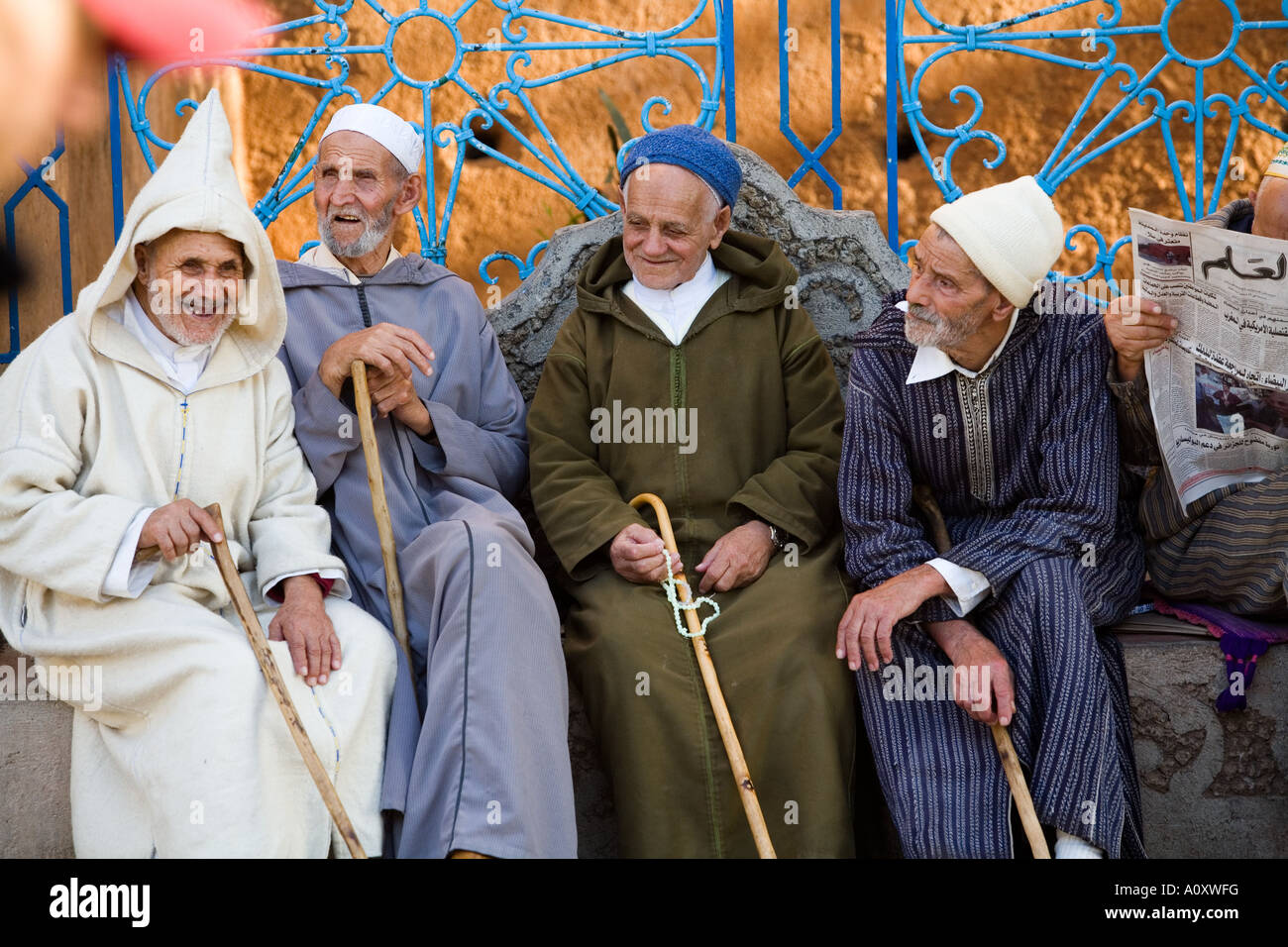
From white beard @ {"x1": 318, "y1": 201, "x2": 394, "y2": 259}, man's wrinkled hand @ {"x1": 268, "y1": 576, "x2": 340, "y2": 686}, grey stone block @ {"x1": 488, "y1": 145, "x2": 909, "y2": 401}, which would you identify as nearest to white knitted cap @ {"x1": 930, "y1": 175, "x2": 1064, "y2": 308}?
grey stone block @ {"x1": 488, "y1": 145, "x2": 909, "y2": 401}

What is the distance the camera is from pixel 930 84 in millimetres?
7672

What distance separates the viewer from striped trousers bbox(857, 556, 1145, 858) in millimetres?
3598

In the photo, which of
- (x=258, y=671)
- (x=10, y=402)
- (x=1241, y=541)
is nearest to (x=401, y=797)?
(x=258, y=671)

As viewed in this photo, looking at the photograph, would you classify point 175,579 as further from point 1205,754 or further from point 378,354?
point 1205,754

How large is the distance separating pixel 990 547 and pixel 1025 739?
50cm

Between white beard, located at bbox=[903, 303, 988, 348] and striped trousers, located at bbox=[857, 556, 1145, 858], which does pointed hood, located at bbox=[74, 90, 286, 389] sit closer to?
white beard, located at bbox=[903, 303, 988, 348]

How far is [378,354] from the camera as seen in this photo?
4.13m

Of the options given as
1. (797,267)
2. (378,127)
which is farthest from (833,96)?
(378,127)

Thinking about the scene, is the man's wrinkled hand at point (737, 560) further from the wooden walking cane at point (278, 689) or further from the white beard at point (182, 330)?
the white beard at point (182, 330)

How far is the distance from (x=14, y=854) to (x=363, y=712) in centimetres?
100

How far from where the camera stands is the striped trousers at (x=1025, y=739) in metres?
3.60

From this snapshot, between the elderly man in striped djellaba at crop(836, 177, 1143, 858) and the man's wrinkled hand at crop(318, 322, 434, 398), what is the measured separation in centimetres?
122

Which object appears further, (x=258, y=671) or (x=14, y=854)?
(x=14, y=854)

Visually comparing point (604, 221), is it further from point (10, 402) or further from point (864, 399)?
point (10, 402)
